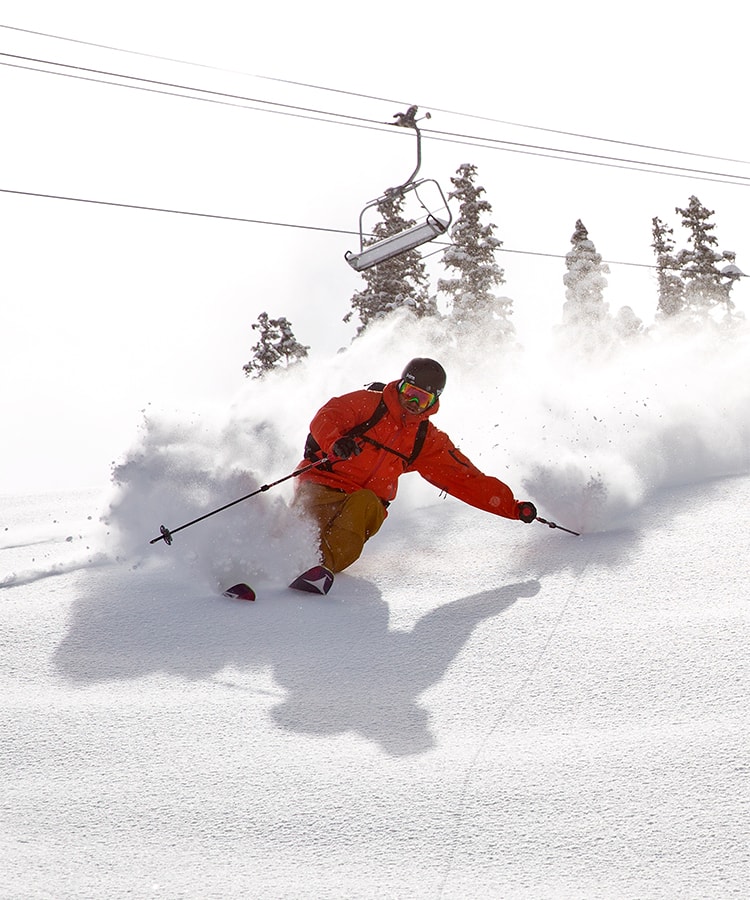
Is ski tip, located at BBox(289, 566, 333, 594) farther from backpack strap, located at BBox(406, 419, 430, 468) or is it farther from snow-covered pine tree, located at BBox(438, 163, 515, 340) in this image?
snow-covered pine tree, located at BBox(438, 163, 515, 340)

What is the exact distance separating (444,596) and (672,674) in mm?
1638

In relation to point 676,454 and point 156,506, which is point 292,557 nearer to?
point 156,506

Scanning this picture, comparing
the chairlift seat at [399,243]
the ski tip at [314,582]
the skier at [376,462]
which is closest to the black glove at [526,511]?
the skier at [376,462]

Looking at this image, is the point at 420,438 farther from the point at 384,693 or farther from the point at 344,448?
the point at 384,693

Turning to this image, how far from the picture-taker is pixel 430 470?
5.80 m

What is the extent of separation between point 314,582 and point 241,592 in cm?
41

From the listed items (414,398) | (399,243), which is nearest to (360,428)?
(414,398)

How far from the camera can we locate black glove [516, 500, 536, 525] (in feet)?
18.3

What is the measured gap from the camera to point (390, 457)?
570 cm

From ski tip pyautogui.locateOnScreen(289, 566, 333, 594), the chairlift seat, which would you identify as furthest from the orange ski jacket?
the chairlift seat

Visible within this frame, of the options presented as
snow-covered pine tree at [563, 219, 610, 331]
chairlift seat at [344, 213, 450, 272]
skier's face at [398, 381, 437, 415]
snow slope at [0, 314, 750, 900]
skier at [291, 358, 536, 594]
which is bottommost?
snow slope at [0, 314, 750, 900]

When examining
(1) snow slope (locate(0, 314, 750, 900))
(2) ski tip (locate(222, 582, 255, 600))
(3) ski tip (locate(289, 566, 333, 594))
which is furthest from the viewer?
(3) ski tip (locate(289, 566, 333, 594))

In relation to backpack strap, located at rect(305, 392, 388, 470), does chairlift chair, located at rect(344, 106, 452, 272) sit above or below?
above

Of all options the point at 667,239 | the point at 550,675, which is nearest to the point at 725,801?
the point at 550,675
